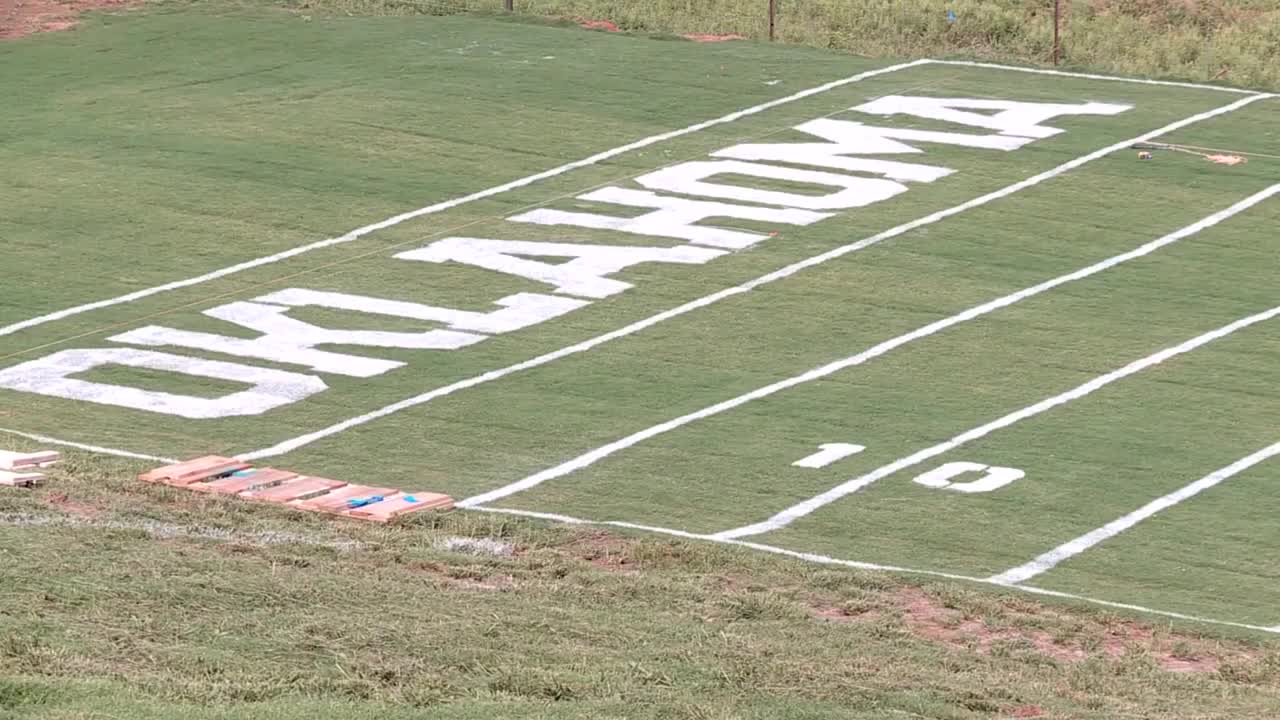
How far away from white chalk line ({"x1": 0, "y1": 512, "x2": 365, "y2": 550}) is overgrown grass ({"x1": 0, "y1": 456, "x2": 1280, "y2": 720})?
0.06m

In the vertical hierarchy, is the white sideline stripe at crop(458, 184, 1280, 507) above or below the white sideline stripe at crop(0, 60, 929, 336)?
below

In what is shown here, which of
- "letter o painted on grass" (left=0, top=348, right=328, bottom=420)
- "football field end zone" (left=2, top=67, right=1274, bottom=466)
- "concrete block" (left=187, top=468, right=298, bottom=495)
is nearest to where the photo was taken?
"concrete block" (left=187, top=468, right=298, bottom=495)

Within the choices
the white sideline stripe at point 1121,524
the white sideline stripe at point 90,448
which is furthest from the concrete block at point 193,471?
the white sideline stripe at point 1121,524

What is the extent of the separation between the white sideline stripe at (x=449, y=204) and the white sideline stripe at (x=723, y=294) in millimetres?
4609

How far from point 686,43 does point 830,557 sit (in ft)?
62.9

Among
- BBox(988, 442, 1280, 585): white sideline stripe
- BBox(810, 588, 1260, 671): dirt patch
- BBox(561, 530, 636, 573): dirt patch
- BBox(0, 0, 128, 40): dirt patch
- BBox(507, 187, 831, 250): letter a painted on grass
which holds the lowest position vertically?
BBox(988, 442, 1280, 585): white sideline stripe

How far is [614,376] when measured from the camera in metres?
22.9

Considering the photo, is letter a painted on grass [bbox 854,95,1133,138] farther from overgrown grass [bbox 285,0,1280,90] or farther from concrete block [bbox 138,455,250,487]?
concrete block [bbox 138,455,250,487]

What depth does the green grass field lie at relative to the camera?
14.0m

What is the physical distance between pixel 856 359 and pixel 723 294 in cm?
264

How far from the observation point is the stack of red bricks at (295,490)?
18.7m

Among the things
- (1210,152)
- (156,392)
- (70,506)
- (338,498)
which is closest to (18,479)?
(70,506)

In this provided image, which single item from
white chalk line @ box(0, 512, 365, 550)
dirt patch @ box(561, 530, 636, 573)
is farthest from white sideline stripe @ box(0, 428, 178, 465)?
dirt patch @ box(561, 530, 636, 573)

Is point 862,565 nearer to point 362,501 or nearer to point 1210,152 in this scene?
point 362,501
